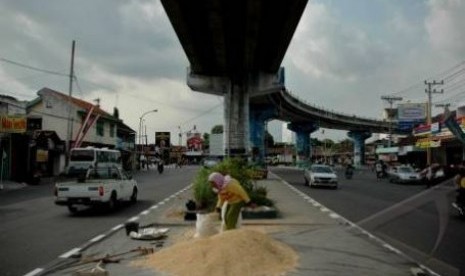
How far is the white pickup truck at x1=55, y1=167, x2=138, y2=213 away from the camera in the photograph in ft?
65.0

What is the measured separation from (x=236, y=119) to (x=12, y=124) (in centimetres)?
1602

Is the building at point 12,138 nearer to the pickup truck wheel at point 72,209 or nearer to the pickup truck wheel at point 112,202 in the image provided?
the pickup truck wheel at point 72,209

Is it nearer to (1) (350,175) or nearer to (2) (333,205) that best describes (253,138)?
(1) (350,175)

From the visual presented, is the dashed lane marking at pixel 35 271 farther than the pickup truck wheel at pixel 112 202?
No

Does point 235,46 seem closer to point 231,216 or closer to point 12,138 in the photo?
point 12,138

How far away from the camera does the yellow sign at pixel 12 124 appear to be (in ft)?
135

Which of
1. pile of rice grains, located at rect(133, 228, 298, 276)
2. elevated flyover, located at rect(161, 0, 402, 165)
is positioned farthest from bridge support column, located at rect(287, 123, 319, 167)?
pile of rice grains, located at rect(133, 228, 298, 276)

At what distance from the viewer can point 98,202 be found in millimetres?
19969

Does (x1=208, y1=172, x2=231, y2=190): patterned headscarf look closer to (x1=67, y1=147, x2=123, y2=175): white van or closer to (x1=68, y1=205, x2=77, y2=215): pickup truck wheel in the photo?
(x1=68, y1=205, x2=77, y2=215): pickup truck wheel

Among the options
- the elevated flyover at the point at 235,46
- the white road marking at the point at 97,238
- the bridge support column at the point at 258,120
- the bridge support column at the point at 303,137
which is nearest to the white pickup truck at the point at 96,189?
the white road marking at the point at 97,238

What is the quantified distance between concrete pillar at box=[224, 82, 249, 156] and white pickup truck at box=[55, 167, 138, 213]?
22.8 metres

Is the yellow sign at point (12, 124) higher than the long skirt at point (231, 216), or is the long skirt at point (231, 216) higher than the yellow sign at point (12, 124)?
the yellow sign at point (12, 124)

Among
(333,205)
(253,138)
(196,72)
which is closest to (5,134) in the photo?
(196,72)

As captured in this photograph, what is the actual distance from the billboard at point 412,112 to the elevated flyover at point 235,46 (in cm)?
5654
